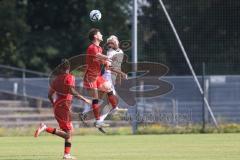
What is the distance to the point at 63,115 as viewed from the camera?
17203mm

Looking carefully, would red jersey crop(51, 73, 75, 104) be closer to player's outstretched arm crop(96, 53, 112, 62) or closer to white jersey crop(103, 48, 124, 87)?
player's outstretched arm crop(96, 53, 112, 62)

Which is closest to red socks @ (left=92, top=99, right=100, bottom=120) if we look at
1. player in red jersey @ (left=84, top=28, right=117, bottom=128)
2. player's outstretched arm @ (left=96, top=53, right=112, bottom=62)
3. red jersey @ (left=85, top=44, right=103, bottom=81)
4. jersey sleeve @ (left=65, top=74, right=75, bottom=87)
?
player in red jersey @ (left=84, top=28, right=117, bottom=128)

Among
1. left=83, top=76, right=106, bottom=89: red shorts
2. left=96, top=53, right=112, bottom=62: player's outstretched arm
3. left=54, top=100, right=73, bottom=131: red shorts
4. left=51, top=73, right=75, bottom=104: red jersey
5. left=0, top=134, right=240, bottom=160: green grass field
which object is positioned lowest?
left=0, top=134, right=240, bottom=160: green grass field

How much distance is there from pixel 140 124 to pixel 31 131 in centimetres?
381

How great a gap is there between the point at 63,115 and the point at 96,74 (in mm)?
3400

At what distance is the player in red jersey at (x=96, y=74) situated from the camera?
1945 centimetres

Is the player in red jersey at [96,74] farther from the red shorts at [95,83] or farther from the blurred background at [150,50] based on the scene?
the blurred background at [150,50]

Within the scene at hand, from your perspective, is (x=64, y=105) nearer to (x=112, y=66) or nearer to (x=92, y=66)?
(x=92, y=66)

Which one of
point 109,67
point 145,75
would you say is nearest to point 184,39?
point 145,75

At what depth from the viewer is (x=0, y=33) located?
48781 millimetres

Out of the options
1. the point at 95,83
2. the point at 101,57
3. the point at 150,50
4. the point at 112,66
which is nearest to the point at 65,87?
the point at 101,57

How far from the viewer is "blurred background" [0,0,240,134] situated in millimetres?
29250

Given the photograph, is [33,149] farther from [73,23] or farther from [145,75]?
[73,23]

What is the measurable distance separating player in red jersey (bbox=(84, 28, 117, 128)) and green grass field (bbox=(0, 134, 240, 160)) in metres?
1.08
